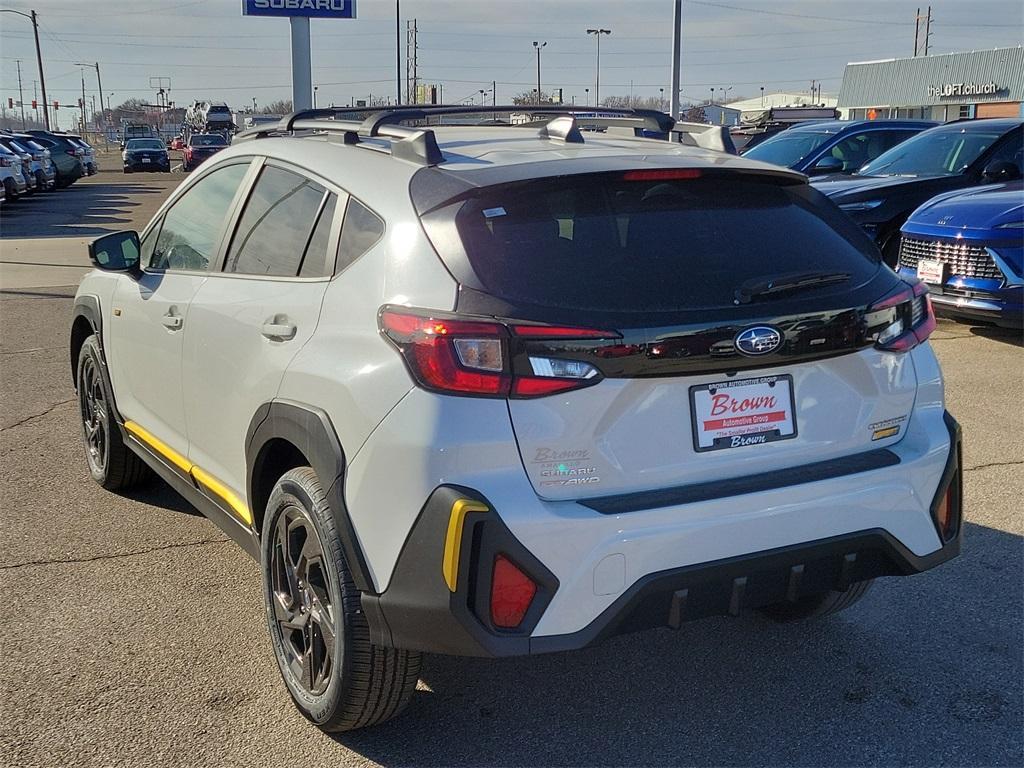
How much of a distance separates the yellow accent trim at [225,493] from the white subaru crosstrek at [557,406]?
0.18 ft

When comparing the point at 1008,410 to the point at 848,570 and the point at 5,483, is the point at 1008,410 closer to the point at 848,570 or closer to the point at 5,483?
the point at 848,570

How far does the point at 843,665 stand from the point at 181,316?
265cm

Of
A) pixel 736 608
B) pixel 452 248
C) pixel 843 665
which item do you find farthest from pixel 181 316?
pixel 843 665

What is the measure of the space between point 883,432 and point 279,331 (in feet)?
5.92

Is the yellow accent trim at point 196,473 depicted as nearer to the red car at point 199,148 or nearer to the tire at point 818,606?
the tire at point 818,606

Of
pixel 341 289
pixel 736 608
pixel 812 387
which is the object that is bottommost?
pixel 736 608

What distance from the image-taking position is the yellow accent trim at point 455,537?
8.25ft

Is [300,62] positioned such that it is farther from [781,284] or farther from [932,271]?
[781,284]

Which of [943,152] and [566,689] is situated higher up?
[943,152]

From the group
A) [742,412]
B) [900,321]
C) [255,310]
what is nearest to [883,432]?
[900,321]

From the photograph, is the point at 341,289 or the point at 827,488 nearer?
the point at 827,488

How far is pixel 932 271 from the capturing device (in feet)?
27.6

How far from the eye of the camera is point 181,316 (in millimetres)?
3943

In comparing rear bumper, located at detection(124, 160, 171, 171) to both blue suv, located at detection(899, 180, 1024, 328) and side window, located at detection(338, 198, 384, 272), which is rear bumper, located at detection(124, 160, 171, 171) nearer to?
blue suv, located at detection(899, 180, 1024, 328)
